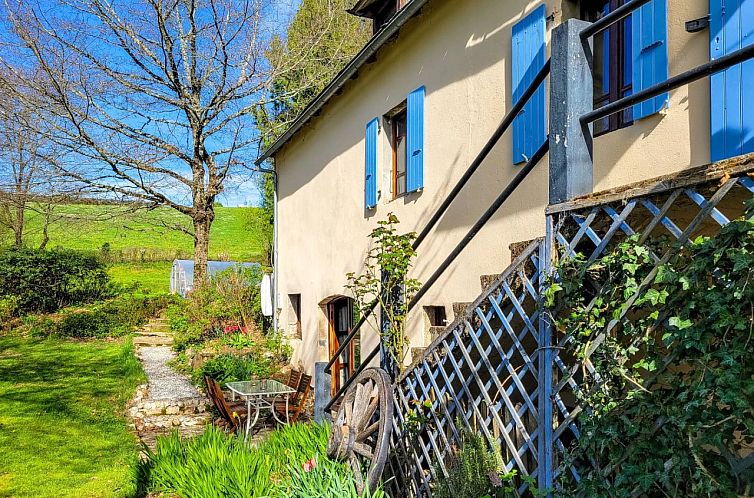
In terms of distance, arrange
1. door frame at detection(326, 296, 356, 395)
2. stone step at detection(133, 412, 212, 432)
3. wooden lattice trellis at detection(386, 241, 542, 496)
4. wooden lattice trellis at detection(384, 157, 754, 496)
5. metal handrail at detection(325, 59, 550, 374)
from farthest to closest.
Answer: door frame at detection(326, 296, 356, 395) → stone step at detection(133, 412, 212, 432) → metal handrail at detection(325, 59, 550, 374) → wooden lattice trellis at detection(386, 241, 542, 496) → wooden lattice trellis at detection(384, 157, 754, 496)

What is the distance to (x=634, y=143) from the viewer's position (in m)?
4.26

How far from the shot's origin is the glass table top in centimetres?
806

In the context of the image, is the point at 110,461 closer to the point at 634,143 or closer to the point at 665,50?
the point at 634,143

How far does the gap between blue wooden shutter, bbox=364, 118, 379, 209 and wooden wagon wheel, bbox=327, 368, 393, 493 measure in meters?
3.55

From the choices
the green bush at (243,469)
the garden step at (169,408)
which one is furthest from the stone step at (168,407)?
the green bush at (243,469)

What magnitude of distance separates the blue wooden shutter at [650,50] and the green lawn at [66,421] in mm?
5584

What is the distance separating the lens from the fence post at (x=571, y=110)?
3.09 meters

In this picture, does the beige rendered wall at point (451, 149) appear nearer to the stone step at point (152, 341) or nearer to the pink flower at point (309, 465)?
the pink flower at point (309, 465)

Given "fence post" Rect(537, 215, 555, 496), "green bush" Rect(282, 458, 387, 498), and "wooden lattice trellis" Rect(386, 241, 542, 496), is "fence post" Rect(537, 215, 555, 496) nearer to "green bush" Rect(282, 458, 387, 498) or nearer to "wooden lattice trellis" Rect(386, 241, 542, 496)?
"wooden lattice trellis" Rect(386, 241, 542, 496)

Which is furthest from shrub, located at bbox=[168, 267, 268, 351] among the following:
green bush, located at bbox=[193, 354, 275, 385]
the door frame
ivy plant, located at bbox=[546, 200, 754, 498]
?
ivy plant, located at bbox=[546, 200, 754, 498]

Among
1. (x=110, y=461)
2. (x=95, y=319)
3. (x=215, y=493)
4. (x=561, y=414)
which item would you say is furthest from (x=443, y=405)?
(x=95, y=319)

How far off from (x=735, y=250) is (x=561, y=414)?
→ 1.30 m

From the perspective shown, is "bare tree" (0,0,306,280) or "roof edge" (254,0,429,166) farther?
"bare tree" (0,0,306,280)

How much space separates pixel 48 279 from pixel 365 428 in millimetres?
18544
